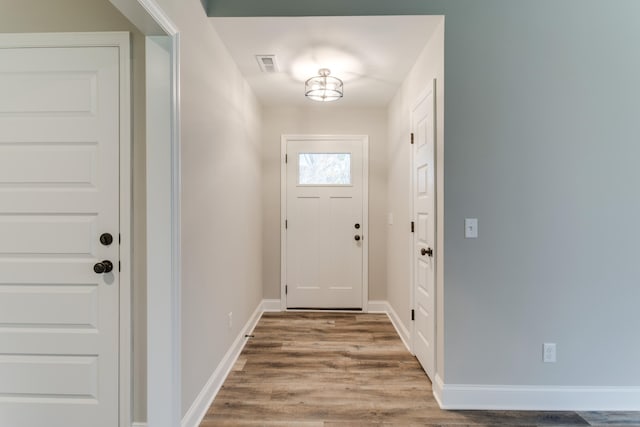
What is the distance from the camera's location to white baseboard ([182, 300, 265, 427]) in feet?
6.00

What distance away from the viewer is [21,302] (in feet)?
5.69

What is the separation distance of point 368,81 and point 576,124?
1.73m

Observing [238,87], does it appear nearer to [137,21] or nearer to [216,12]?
[216,12]

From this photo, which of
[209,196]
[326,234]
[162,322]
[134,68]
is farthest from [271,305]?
[134,68]

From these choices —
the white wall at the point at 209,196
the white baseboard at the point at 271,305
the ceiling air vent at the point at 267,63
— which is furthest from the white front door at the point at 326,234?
the ceiling air vent at the point at 267,63

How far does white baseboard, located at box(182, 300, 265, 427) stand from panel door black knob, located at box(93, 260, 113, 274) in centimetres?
88

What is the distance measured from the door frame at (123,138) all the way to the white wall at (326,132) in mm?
2259

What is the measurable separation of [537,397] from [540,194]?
1254 mm

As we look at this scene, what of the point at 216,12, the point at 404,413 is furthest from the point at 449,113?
the point at 404,413

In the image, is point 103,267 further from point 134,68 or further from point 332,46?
point 332,46

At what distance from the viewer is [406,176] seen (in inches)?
119

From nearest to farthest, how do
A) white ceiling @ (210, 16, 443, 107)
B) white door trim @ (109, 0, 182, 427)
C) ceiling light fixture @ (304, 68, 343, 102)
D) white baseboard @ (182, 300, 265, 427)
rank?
white door trim @ (109, 0, 182, 427), white baseboard @ (182, 300, 265, 427), white ceiling @ (210, 16, 443, 107), ceiling light fixture @ (304, 68, 343, 102)

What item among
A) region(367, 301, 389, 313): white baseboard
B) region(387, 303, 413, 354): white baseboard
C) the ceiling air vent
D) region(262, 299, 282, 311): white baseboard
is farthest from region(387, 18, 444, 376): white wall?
region(262, 299, 282, 311): white baseboard

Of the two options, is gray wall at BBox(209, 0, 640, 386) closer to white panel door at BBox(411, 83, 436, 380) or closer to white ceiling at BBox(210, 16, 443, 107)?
white panel door at BBox(411, 83, 436, 380)
